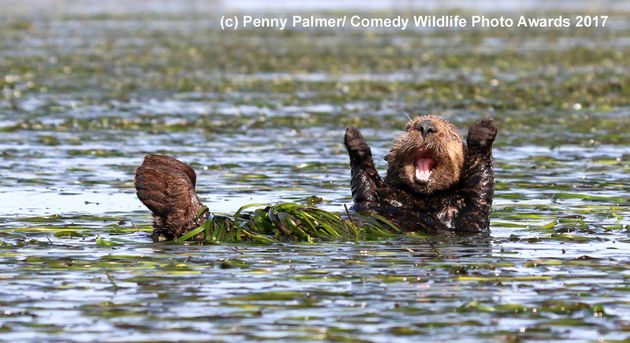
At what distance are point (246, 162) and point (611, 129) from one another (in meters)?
4.92

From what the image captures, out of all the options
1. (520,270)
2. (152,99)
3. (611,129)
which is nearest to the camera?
(520,270)

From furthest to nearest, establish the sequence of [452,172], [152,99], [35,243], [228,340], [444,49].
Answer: [444,49] → [152,99] → [452,172] → [35,243] → [228,340]

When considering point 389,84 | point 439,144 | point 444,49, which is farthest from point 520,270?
point 444,49

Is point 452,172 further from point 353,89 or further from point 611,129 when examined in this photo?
point 353,89

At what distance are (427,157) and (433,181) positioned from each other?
0.16 meters

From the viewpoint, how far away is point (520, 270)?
239 inches

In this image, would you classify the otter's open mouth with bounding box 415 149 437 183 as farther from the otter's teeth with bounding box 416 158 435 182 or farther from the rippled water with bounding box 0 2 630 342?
the rippled water with bounding box 0 2 630 342

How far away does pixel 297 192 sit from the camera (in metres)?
9.46

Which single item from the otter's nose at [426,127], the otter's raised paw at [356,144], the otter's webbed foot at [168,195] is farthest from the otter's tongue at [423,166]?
the otter's webbed foot at [168,195]

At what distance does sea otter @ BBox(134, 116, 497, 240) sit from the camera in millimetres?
7102

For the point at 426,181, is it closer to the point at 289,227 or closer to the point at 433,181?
the point at 433,181

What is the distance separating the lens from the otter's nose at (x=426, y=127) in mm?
7027

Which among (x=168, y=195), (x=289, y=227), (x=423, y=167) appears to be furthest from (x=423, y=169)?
(x=168, y=195)

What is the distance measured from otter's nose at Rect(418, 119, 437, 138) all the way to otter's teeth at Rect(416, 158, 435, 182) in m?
0.31
